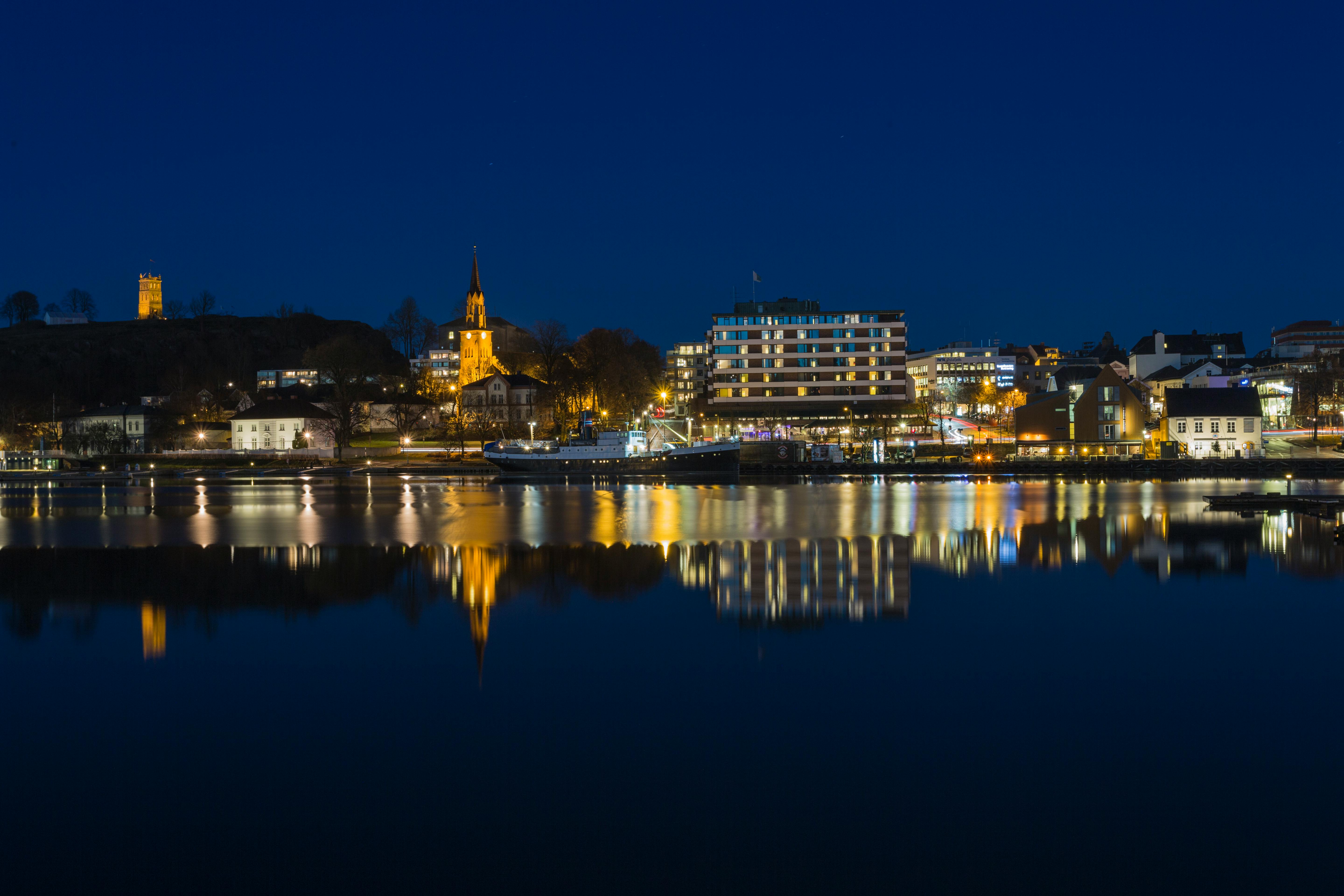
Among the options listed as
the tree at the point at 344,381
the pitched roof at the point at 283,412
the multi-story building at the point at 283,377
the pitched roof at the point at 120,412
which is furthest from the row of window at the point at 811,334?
the multi-story building at the point at 283,377

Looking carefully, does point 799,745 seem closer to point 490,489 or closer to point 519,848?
point 519,848

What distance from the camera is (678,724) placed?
428 inches

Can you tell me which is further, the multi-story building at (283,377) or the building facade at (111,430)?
the multi-story building at (283,377)

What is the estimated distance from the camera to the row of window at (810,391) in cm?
10394

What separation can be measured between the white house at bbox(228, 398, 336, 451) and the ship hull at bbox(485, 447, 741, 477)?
92.3 feet

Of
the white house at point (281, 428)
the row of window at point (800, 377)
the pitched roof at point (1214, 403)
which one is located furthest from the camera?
the row of window at point (800, 377)

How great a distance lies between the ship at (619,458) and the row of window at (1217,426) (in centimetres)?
3408

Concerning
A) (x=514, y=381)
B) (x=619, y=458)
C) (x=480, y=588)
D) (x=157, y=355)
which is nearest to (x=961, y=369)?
(x=514, y=381)

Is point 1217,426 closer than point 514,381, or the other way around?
point 1217,426

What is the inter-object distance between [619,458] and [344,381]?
Answer: 4821 centimetres

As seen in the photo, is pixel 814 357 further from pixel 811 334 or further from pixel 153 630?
pixel 153 630

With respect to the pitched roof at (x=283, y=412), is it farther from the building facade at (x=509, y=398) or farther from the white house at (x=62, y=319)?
the white house at (x=62, y=319)

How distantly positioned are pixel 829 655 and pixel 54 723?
369 inches

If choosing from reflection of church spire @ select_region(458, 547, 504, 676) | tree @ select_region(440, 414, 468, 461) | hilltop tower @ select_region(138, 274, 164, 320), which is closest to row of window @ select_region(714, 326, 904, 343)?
tree @ select_region(440, 414, 468, 461)
